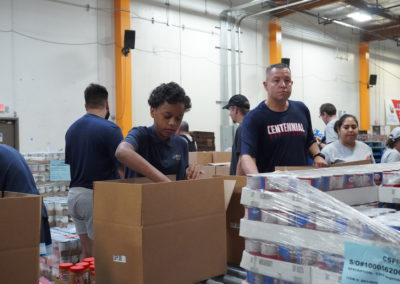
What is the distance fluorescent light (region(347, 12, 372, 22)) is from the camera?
1033cm

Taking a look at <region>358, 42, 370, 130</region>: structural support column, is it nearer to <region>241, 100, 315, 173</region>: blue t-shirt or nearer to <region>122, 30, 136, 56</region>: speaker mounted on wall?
<region>122, 30, 136, 56</region>: speaker mounted on wall

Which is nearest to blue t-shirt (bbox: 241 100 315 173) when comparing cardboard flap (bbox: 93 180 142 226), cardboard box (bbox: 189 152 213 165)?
cardboard flap (bbox: 93 180 142 226)

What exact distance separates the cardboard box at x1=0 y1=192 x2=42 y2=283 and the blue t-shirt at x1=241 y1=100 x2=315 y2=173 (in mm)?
1243

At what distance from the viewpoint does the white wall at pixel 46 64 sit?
593cm

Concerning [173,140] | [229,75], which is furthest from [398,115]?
[173,140]

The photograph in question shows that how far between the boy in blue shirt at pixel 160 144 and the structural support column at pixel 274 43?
8277 mm

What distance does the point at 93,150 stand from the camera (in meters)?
2.64

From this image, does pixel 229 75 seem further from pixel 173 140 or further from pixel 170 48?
pixel 173 140

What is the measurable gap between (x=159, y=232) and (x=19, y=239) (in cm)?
44

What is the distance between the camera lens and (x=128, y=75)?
7.04 metres

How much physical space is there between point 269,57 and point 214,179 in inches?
348

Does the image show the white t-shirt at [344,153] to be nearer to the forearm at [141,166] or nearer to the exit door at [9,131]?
the forearm at [141,166]

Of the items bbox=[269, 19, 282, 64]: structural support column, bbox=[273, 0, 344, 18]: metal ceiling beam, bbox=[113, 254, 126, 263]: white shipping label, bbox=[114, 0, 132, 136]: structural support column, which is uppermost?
bbox=[273, 0, 344, 18]: metal ceiling beam

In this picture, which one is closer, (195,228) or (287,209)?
(287,209)
